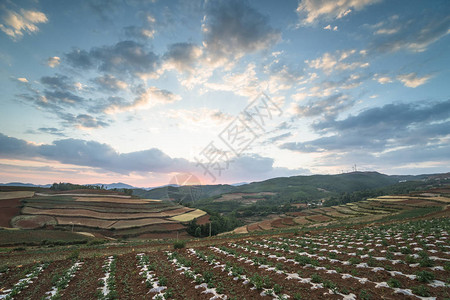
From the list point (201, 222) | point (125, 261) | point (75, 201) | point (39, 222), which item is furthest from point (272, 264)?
point (75, 201)

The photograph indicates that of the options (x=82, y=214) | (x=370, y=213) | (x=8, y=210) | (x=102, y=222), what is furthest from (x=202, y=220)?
(x=8, y=210)

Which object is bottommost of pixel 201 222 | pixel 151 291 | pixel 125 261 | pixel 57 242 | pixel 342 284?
pixel 201 222

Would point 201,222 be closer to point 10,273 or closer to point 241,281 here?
point 10,273

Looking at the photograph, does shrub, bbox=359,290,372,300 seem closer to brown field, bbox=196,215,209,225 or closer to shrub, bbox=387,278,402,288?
shrub, bbox=387,278,402,288

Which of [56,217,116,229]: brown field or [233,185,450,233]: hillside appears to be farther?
[56,217,116,229]: brown field

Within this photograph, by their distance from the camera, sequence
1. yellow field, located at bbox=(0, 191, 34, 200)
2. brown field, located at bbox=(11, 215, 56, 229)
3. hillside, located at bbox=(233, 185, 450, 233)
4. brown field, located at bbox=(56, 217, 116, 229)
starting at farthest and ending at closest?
yellow field, located at bbox=(0, 191, 34, 200), brown field, located at bbox=(56, 217, 116, 229), brown field, located at bbox=(11, 215, 56, 229), hillside, located at bbox=(233, 185, 450, 233)

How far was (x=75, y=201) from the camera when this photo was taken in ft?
276

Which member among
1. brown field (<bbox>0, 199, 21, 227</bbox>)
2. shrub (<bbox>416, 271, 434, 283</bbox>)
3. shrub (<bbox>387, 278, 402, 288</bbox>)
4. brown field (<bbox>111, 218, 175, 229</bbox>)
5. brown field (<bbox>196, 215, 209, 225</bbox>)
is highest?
shrub (<bbox>416, 271, 434, 283</bbox>)

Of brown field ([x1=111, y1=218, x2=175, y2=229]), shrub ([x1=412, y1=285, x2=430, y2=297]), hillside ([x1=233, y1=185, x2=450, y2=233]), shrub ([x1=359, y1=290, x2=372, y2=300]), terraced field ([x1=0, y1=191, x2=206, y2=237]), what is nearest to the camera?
shrub ([x1=412, y1=285, x2=430, y2=297])

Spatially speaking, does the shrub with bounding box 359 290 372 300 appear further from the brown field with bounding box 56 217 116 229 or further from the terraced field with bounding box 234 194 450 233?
the brown field with bounding box 56 217 116 229

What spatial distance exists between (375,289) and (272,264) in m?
7.36

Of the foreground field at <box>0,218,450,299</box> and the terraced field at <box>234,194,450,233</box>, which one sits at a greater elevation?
the foreground field at <box>0,218,450,299</box>

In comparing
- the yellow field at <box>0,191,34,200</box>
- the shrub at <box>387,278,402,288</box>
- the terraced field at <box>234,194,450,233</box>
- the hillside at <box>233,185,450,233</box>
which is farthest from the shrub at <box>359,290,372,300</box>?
the yellow field at <box>0,191,34,200</box>

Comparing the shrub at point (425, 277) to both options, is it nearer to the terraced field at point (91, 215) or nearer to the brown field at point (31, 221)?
the terraced field at point (91, 215)
